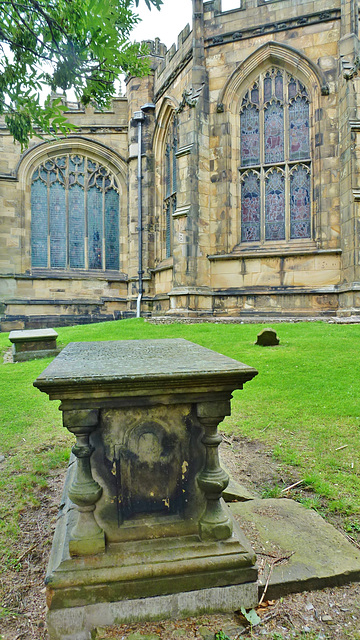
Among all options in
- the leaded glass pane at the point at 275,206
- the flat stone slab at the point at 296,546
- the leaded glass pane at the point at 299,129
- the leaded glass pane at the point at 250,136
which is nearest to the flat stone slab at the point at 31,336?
the flat stone slab at the point at 296,546

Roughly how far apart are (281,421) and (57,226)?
1369cm

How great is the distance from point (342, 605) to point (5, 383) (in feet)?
17.4

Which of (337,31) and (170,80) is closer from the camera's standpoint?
(337,31)

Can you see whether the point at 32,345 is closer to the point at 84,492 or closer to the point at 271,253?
the point at 84,492

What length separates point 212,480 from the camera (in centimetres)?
188

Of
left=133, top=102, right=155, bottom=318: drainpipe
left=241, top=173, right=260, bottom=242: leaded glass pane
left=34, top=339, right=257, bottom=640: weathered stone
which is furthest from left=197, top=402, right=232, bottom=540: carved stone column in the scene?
left=133, top=102, right=155, bottom=318: drainpipe

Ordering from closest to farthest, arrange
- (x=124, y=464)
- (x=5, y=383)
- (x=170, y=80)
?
(x=124, y=464) < (x=5, y=383) < (x=170, y=80)

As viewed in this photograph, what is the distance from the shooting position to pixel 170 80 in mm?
12805

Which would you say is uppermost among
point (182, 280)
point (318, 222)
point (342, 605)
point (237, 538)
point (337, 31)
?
point (337, 31)

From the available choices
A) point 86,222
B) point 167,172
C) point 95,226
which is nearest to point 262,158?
point 167,172

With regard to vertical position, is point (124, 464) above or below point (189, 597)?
above

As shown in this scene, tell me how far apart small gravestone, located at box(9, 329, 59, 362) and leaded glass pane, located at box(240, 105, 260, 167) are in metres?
7.69

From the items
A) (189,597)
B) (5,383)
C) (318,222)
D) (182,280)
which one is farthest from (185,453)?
(318,222)

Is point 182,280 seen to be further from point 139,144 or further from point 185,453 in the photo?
point 185,453
